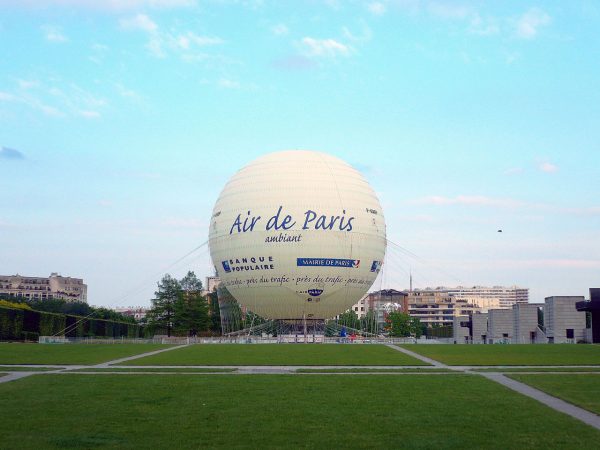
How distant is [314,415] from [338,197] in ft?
156

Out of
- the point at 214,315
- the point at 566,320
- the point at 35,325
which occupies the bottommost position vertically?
the point at 214,315

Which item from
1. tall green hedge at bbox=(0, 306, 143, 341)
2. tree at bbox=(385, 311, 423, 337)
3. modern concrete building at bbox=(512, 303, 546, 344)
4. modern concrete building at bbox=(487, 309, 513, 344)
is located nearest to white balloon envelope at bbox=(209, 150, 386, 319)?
modern concrete building at bbox=(512, 303, 546, 344)

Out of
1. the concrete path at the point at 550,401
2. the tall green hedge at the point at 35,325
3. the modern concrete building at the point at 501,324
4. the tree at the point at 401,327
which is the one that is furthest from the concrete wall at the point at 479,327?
the concrete path at the point at 550,401

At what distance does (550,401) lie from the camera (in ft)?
63.6

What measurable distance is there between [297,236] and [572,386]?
1557 inches

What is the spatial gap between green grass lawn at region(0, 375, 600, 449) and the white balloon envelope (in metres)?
37.3

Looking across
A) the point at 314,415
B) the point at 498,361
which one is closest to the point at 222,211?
the point at 498,361

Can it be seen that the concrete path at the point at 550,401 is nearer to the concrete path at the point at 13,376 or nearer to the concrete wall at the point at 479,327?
the concrete path at the point at 13,376

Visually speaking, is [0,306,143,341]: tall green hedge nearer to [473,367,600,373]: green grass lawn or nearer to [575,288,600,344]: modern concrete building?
[575,288,600,344]: modern concrete building

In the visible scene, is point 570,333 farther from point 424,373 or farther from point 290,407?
point 290,407

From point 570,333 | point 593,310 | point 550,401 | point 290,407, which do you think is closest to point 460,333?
point 570,333

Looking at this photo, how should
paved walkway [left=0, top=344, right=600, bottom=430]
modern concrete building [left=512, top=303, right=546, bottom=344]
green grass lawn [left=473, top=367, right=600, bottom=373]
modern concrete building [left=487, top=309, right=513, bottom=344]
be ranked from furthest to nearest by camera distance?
modern concrete building [left=487, top=309, right=513, bottom=344] → modern concrete building [left=512, top=303, right=546, bottom=344] → green grass lawn [left=473, top=367, right=600, bottom=373] → paved walkway [left=0, top=344, right=600, bottom=430]

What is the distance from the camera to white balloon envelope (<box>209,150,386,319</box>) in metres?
61.5

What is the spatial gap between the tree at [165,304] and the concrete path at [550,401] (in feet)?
249
